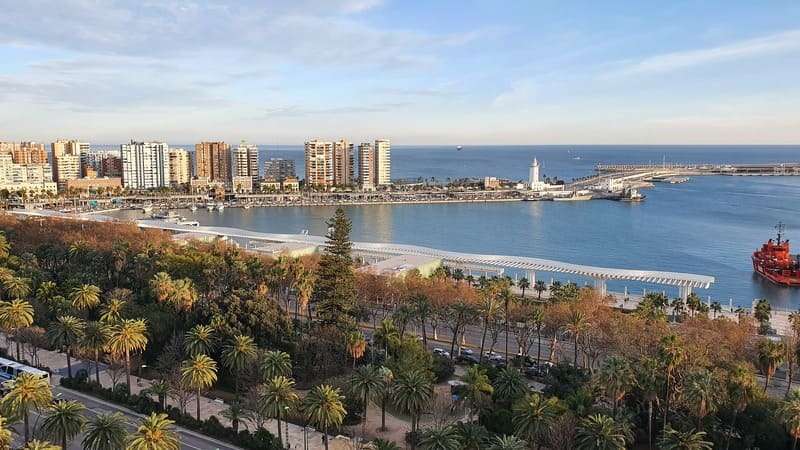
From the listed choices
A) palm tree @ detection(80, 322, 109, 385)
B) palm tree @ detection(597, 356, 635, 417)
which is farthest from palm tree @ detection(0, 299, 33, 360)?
palm tree @ detection(597, 356, 635, 417)

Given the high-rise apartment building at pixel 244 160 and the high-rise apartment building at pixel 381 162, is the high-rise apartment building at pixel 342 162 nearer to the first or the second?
the high-rise apartment building at pixel 381 162

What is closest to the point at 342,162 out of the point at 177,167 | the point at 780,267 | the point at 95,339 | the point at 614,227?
the point at 177,167

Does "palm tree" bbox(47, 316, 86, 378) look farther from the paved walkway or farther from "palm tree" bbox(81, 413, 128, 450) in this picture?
"palm tree" bbox(81, 413, 128, 450)

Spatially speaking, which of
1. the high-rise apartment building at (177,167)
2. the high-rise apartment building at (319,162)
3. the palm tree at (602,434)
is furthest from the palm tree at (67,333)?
the high-rise apartment building at (177,167)

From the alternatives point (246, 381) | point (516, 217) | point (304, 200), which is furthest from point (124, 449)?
point (304, 200)

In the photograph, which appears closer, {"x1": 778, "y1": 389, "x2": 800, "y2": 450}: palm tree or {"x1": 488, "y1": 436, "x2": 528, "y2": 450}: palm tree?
{"x1": 488, "y1": 436, "x2": 528, "y2": 450}: palm tree

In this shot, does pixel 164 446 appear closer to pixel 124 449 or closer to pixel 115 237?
pixel 124 449
